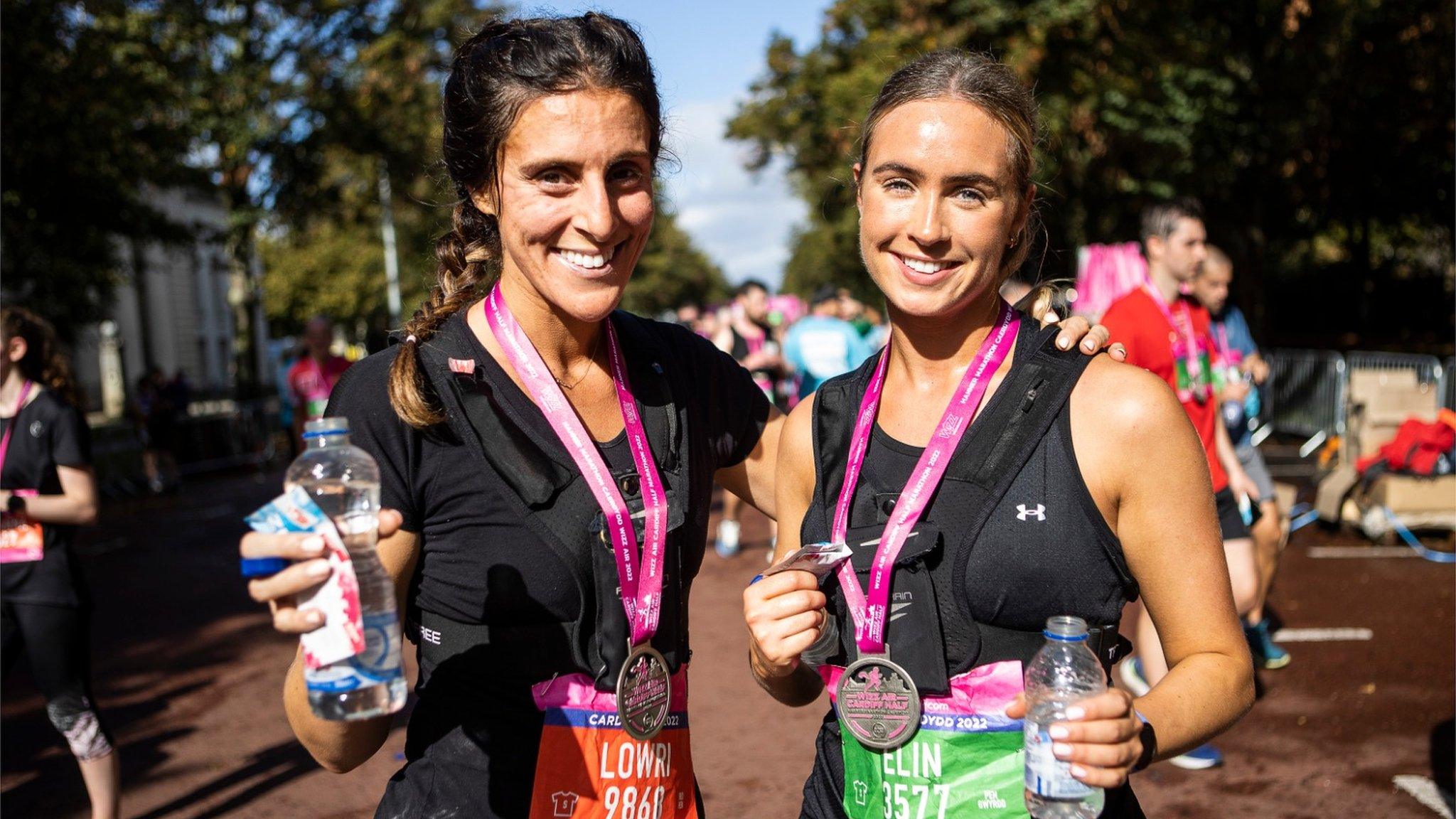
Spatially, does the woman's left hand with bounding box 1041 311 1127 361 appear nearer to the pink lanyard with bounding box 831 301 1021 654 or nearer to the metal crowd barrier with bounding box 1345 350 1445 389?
the pink lanyard with bounding box 831 301 1021 654

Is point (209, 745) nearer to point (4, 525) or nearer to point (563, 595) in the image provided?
point (4, 525)

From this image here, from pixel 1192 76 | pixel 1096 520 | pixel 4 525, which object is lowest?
pixel 4 525

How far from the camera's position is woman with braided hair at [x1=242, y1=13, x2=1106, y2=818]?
2.09 metres

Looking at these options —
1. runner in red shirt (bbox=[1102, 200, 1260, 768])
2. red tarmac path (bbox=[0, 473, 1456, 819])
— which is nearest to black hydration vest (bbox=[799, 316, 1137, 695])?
red tarmac path (bbox=[0, 473, 1456, 819])

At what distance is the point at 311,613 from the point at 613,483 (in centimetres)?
65

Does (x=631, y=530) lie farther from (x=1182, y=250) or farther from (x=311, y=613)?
(x=1182, y=250)

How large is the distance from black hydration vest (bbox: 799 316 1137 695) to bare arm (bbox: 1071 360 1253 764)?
5 cm

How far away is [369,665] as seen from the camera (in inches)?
67.8

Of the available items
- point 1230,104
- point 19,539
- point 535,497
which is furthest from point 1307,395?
point 535,497

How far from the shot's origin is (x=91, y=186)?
15.1 meters

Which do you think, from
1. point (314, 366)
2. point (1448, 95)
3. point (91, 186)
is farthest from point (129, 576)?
point (1448, 95)

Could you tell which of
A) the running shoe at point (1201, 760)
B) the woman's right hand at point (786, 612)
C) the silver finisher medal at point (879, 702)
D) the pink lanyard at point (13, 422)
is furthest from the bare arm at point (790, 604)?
the pink lanyard at point (13, 422)

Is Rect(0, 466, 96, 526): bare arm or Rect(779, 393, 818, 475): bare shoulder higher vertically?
Rect(779, 393, 818, 475): bare shoulder

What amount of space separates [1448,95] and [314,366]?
1783cm
